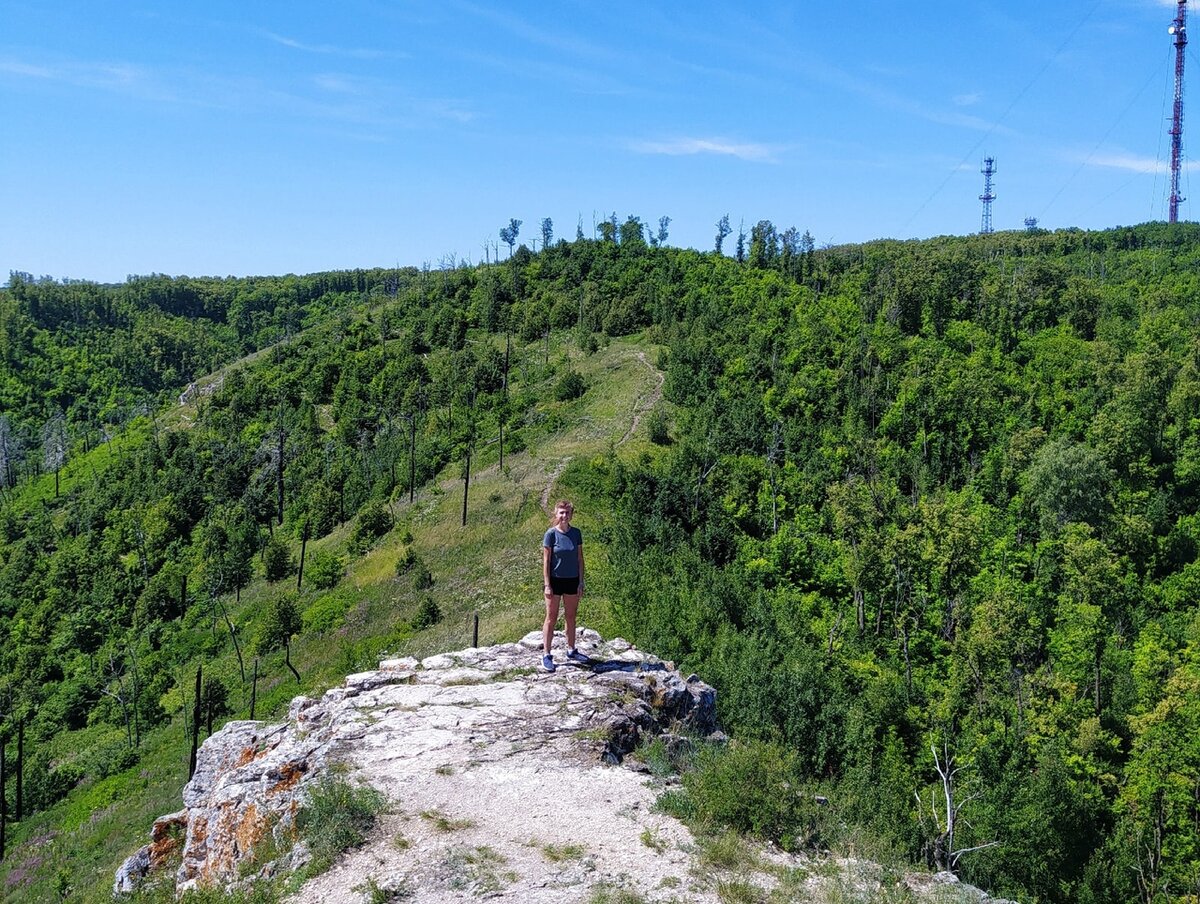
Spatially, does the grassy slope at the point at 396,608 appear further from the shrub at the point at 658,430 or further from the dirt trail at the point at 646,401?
the shrub at the point at 658,430

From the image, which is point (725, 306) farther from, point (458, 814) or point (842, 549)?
point (458, 814)

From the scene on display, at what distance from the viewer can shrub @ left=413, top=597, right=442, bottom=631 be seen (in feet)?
143

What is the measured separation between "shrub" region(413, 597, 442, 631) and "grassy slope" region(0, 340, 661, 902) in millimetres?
508

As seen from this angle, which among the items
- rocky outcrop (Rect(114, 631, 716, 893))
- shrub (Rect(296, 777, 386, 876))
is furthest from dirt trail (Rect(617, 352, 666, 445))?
shrub (Rect(296, 777, 386, 876))

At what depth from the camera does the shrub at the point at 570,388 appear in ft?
270

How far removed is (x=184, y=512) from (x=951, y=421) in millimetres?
92140

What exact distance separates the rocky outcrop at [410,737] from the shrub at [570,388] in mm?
65393

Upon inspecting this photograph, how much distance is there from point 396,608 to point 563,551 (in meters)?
38.2

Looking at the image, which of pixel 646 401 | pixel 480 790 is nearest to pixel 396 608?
pixel 646 401

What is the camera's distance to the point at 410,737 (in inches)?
539

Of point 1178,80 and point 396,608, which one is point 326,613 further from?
point 1178,80

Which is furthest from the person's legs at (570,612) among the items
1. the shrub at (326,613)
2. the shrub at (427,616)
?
the shrub at (326,613)

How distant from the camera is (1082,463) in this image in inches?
2653

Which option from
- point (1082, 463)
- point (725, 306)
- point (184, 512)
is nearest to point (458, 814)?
point (1082, 463)
